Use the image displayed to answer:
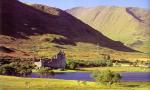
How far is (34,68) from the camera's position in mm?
130625

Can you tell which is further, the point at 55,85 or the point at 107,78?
the point at 107,78

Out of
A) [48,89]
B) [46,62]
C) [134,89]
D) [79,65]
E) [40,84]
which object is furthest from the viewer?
[79,65]

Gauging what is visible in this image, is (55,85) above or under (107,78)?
under

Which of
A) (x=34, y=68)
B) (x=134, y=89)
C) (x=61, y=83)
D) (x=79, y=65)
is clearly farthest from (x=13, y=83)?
(x=79, y=65)

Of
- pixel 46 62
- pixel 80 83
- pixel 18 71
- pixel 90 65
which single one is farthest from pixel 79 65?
pixel 80 83

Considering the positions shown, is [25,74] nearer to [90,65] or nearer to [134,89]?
[134,89]

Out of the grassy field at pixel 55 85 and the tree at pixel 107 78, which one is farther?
the tree at pixel 107 78

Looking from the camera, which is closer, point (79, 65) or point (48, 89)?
point (48, 89)

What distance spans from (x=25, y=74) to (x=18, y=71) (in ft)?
6.31

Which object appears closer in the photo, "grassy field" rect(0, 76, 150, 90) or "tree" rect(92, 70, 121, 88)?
"grassy field" rect(0, 76, 150, 90)

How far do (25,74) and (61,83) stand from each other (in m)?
30.0

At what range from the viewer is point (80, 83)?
250ft

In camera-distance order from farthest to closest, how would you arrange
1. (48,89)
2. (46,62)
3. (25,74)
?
(46,62)
(25,74)
(48,89)

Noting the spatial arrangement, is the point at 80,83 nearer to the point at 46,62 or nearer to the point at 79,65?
the point at 46,62
